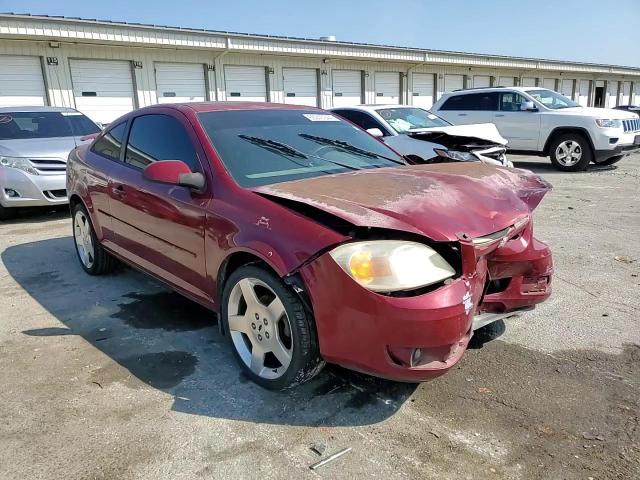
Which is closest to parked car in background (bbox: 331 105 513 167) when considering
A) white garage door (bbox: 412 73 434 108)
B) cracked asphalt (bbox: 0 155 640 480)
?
cracked asphalt (bbox: 0 155 640 480)

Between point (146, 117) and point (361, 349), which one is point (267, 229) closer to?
point (361, 349)

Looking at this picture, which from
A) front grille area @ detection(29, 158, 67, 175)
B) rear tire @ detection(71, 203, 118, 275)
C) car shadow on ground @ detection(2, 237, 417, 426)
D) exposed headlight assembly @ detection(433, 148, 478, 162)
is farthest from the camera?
front grille area @ detection(29, 158, 67, 175)

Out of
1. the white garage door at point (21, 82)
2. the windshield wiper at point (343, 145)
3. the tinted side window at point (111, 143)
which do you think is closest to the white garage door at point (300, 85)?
the white garage door at point (21, 82)

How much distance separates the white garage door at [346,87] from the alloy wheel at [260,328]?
17.9 metres

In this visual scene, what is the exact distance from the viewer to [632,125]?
11.1 m

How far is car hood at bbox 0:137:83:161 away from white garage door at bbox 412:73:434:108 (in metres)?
18.5

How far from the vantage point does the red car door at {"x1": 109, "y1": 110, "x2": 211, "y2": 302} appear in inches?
126

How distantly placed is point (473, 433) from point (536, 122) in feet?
34.5

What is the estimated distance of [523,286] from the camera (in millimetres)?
2936

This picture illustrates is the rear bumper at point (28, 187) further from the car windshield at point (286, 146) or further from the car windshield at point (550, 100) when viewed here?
the car windshield at point (550, 100)

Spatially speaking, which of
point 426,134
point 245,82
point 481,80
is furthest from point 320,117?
point 481,80

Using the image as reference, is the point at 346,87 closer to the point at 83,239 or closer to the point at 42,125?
the point at 42,125

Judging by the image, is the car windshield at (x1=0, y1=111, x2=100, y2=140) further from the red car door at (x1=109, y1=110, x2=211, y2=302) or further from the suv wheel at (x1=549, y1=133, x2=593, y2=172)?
the suv wheel at (x1=549, y1=133, x2=593, y2=172)

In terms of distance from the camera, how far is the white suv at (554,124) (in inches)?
420
